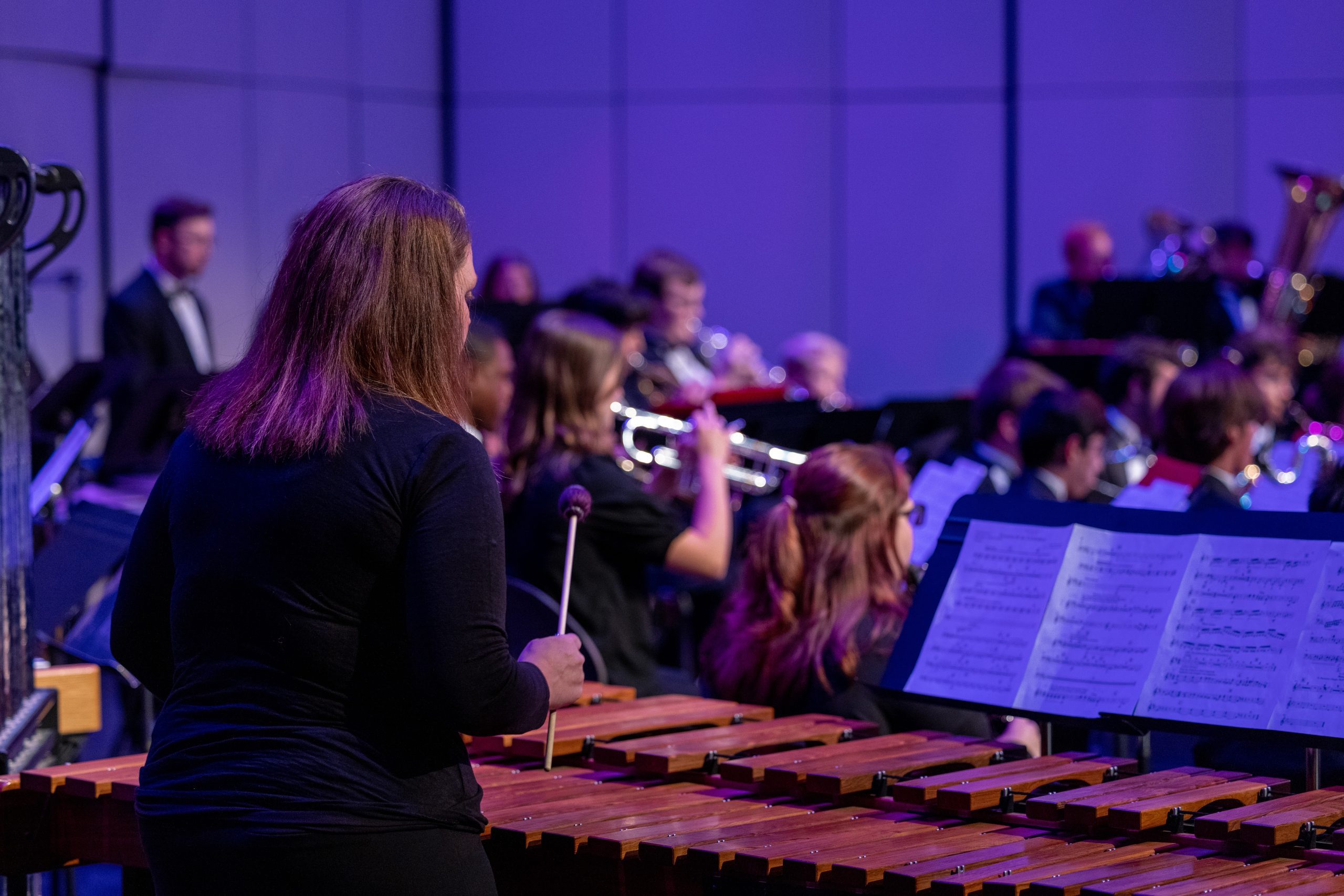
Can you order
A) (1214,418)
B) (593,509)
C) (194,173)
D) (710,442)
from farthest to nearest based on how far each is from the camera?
(194,173)
(1214,418)
(710,442)
(593,509)

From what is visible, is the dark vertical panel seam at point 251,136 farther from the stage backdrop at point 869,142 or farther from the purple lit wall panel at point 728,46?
the purple lit wall panel at point 728,46

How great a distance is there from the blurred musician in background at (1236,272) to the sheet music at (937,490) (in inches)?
138

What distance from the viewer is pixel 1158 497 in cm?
438

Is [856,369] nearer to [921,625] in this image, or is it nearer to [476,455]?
[921,625]

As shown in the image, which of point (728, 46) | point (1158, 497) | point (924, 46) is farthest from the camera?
point (728, 46)

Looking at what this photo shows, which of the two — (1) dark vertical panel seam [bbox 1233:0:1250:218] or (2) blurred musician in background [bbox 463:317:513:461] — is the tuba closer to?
(1) dark vertical panel seam [bbox 1233:0:1250:218]

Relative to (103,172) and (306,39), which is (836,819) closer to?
(103,172)

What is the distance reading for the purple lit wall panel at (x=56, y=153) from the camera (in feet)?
26.5

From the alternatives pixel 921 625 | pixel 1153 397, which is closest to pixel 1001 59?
pixel 1153 397

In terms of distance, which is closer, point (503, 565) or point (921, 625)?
point (503, 565)

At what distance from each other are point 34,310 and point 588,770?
6.30m

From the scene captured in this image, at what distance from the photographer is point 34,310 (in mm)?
8250

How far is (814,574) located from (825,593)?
0.15 feet

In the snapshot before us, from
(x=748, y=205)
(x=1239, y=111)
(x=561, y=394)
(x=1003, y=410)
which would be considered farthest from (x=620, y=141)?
(x=561, y=394)
